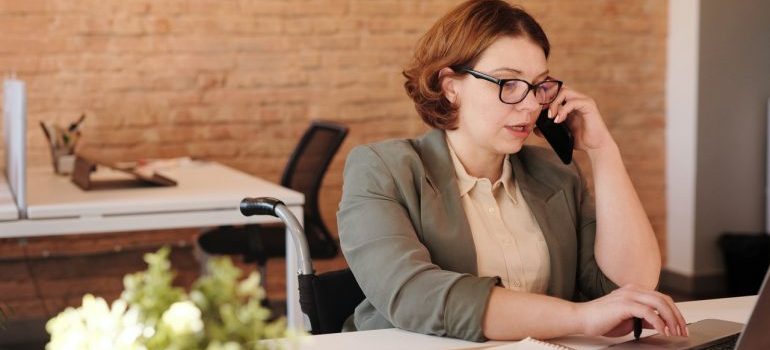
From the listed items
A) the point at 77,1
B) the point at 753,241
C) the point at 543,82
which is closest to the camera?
the point at 543,82

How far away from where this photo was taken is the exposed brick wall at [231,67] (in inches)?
180

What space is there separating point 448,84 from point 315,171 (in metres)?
2.38

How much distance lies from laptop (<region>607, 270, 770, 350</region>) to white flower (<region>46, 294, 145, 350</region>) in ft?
2.59

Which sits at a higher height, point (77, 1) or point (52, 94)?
point (77, 1)

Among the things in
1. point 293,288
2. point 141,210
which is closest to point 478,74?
point 293,288

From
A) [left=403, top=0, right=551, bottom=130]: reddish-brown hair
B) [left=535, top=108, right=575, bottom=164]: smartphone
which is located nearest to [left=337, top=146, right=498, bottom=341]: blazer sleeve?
[left=403, top=0, right=551, bottom=130]: reddish-brown hair

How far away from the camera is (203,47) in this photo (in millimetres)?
4766

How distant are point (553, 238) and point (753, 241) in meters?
3.57

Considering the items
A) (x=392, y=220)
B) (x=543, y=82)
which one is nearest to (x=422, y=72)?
(x=543, y=82)

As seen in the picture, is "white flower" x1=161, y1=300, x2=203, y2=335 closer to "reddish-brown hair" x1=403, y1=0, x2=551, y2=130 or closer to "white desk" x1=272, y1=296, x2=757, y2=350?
"white desk" x1=272, y1=296, x2=757, y2=350

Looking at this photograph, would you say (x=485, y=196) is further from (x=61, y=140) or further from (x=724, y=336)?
(x=61, y=140)

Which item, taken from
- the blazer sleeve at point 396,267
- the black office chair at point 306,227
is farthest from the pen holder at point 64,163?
the blazer sleeve at point 396,267

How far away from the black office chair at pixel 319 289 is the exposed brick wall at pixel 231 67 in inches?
117

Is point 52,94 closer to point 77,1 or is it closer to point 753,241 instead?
point 77,1
